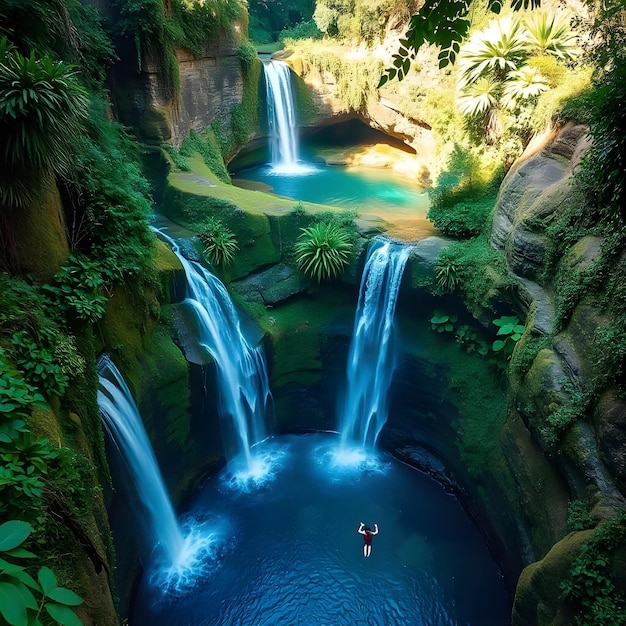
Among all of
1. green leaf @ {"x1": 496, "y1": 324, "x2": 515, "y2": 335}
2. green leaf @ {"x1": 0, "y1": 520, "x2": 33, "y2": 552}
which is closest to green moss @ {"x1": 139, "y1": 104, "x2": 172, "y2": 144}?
green leaf @ {"x1": 496, "y1": 324, "x2": 515, "y2": 335}

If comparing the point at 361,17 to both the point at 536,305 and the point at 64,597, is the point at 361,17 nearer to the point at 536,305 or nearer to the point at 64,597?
the point at 536,305

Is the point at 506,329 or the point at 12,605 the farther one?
the point at 506,329

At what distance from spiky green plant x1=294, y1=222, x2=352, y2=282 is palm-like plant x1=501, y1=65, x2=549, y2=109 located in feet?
17.2

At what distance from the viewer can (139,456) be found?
7.83m

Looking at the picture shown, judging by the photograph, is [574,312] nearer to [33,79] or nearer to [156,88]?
[33,79]

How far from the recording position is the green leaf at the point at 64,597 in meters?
1.41

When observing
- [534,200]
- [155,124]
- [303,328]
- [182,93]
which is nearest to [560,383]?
[534,200]

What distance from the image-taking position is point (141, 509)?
802 cm

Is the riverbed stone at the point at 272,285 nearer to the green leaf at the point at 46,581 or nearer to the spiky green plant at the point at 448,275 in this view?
the spiky green plant at the point at 448,275

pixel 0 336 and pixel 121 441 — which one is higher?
pixel 0 336

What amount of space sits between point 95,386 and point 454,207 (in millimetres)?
9230

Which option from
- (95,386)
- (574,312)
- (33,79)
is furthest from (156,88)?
(574,312)

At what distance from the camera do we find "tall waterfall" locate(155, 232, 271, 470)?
971 centimetres

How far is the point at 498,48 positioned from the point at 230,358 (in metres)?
10.0
